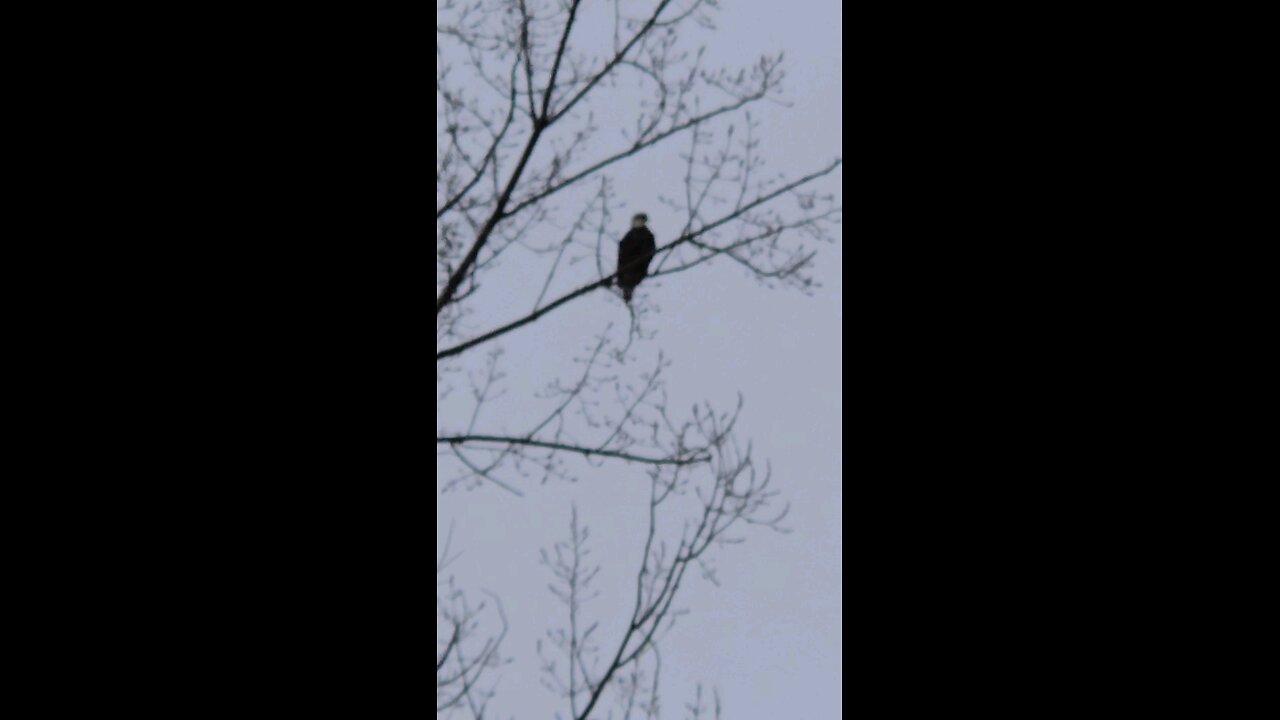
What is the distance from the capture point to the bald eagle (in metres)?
4.64

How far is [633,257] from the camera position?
4691mm

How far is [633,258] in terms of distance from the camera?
468 cm

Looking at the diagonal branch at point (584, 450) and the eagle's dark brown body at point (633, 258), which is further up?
the eagle's dark brown body at point (633, 258)

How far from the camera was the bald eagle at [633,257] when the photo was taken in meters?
4.64

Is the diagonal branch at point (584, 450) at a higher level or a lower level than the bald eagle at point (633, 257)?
lower

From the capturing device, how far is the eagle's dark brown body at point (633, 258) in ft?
15.2

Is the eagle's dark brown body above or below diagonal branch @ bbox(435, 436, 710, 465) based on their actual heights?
above

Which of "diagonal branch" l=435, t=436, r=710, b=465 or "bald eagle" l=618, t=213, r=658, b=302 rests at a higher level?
"bald eagle" l=618, t=213, r=658, b=302

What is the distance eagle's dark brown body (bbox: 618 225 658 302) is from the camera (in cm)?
464
